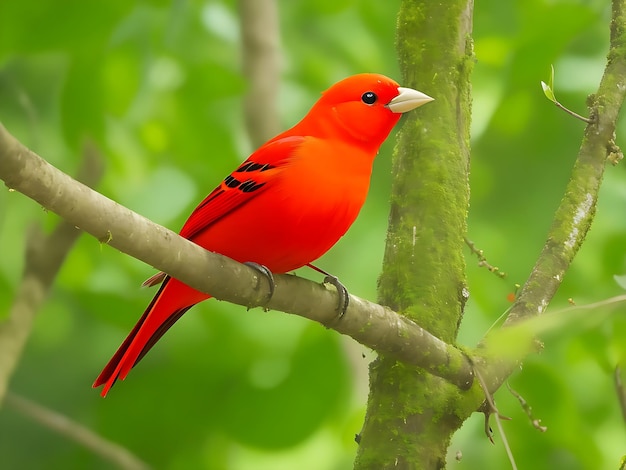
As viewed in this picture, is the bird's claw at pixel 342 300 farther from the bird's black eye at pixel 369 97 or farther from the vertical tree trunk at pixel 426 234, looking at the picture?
the bird's black eye at pixel 369 97

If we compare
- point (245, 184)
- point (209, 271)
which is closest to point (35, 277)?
point (245, 184)

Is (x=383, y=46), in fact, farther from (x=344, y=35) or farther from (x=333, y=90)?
(x=333, y=90)

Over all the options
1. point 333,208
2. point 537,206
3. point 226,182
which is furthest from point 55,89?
point 537,206

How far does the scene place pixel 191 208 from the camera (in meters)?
3.83

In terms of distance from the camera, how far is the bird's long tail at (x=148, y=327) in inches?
99.7

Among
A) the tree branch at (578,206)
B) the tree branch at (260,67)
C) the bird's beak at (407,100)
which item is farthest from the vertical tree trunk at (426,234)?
the tree branch at (260,67)

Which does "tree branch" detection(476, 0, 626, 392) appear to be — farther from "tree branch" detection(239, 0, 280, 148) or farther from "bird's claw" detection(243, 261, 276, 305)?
"tree branch" detection(239, 0, 280, 148)

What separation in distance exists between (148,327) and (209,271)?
32.5 inches

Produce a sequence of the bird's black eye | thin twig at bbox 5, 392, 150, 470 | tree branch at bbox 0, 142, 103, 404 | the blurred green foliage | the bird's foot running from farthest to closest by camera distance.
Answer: thin twig at bbox 5, 392, 150, 470
tree branch at bbox 0, 142, 103, 404
the blurred green foliage
the bird's black eye
the bird's foot

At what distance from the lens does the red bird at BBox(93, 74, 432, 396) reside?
7.88 feet

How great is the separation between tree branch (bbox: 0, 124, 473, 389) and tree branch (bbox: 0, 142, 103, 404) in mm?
1606

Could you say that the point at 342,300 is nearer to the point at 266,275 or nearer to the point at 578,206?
the point at 266,275

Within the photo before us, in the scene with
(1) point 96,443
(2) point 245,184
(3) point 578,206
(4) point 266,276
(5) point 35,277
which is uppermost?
(3) point 578,206

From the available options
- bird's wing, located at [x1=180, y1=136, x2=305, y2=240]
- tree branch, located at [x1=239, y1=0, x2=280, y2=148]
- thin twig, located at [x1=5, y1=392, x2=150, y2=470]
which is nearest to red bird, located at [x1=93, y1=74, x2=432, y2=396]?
bird's wing, located at [x1=180, y1=136, x2=305, y2=240]
